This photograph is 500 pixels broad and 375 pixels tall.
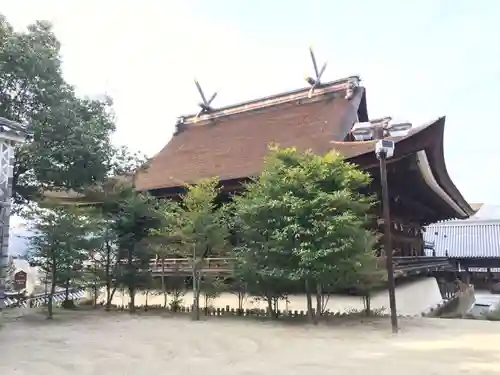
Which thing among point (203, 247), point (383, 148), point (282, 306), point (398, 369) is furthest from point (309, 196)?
point (398, 369)

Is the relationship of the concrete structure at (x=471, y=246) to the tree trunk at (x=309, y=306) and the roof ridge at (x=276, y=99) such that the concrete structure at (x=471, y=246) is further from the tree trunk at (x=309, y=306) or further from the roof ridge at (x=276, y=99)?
the tree trunk at (x=309, y=306)

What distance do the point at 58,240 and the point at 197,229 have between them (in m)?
3.44

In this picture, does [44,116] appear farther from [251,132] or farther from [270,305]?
[251,132]

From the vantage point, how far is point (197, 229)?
447 inches

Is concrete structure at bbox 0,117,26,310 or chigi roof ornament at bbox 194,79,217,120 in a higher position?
chigi roof ornament at bbox 194,79,217,120

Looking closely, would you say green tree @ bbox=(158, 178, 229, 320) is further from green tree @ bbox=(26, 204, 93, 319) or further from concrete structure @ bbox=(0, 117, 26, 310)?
concrete structure @ bbox=(0, 117, 26, 310)

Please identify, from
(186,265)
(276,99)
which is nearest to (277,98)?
(276,99)

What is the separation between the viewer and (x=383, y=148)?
9.46 m

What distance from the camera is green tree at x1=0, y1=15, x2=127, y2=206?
1127 cm

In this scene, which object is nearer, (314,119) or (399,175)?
(399,175)

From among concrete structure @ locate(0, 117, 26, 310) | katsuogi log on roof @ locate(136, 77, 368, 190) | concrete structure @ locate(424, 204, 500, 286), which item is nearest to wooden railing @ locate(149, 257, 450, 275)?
katsuogi log on roof @ locate(136, 77, 368, 190)

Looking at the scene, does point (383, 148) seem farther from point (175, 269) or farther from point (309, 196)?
point (175, 269)

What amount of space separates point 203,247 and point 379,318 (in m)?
4.61

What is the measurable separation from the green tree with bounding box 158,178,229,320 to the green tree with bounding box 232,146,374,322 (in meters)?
0.76
